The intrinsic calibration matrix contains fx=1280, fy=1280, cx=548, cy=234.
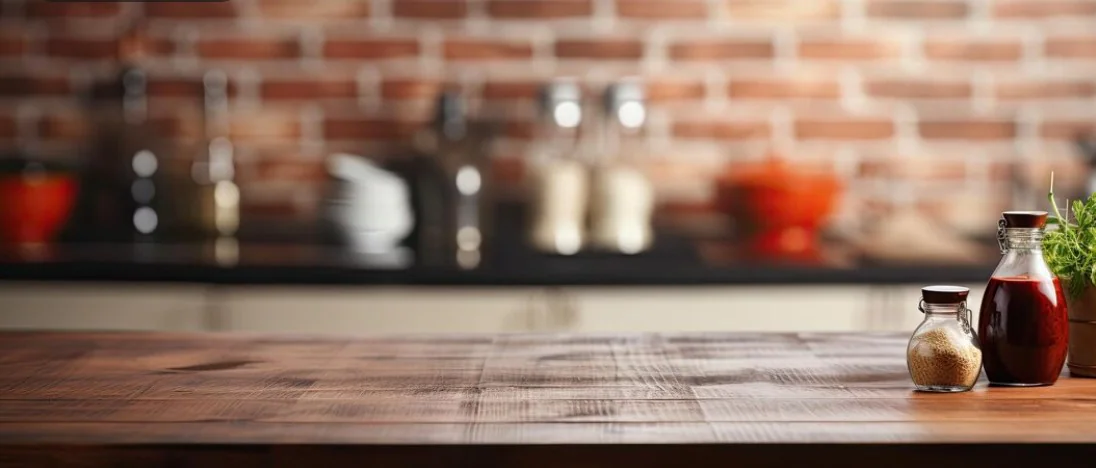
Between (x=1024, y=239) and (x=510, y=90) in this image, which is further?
(x=510, y=90)

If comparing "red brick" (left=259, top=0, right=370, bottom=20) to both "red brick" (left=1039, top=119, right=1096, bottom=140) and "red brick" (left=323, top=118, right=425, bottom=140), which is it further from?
"red brick" (left=1039, top=119, right=1096, bottom=140)

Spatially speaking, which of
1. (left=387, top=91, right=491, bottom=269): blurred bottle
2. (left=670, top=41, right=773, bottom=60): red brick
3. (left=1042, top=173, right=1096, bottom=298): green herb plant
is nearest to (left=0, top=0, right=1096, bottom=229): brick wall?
(left=670, top=41, right=773, bottom=60): red brick

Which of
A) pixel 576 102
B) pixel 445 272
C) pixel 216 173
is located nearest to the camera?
pixel 445 272

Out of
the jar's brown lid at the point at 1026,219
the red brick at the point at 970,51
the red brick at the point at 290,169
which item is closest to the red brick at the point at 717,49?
the red brick at the point at 970,51

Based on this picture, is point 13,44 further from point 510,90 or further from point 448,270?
point 448,270

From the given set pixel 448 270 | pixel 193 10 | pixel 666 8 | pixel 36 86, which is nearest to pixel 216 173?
pixel 193 10

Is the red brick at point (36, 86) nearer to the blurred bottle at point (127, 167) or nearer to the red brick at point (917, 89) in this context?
the blurred bottle at point (127, 167)

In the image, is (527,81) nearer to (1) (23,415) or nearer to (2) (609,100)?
(2) (609,100)

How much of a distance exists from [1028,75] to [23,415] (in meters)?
2.49

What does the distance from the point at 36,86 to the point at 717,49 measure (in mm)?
1589

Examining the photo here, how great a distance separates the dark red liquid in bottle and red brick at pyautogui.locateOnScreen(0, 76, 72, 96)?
240cm

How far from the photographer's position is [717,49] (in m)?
2.93

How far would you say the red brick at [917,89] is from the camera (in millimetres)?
2945
